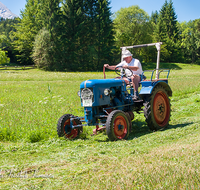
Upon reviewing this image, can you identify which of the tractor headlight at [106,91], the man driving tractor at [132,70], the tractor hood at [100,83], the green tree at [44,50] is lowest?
the tractor headlight at [106,91]

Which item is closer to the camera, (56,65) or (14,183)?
(14,183)

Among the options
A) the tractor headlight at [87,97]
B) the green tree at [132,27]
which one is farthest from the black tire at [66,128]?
the green tree at [132,27]

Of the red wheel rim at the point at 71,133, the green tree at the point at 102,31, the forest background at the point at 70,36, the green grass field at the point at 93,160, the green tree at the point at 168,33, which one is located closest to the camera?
the green grass field at the point at 93,160

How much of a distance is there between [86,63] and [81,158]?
47.6 m

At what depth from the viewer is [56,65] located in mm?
48844

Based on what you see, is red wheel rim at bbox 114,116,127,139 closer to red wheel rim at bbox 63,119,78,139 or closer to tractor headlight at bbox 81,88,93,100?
tractor headlight at bbox 81,88,93,100

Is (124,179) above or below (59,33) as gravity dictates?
below

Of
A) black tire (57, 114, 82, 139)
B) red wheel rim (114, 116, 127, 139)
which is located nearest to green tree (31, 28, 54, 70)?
black tire (57, 114, 82, 139)

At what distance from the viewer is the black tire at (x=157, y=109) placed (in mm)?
6715

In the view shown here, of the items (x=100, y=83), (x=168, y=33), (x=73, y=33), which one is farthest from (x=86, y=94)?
(x=168, y=33)

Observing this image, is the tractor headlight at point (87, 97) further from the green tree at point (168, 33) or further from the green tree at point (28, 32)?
A: the green tree at point (168, 33)

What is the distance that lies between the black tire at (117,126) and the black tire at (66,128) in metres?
1.24

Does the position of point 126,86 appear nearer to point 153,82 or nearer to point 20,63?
point 153,82

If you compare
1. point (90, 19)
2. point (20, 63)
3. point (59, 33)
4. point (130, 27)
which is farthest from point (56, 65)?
point (130, 27)
